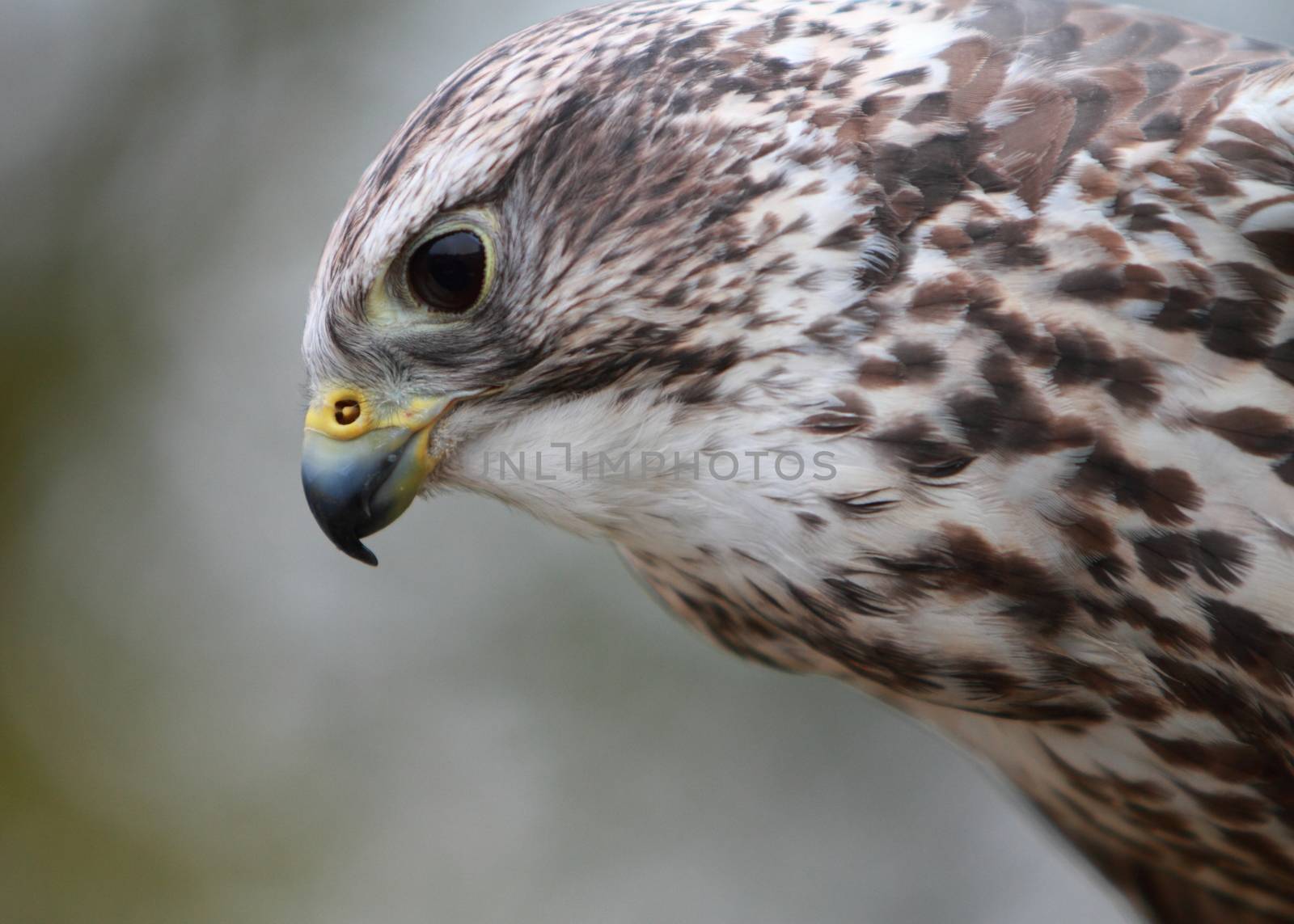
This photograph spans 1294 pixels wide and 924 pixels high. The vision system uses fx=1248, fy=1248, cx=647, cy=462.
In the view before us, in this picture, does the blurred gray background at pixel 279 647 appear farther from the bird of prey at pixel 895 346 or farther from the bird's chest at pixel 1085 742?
the bird of prey at pixel 895 346

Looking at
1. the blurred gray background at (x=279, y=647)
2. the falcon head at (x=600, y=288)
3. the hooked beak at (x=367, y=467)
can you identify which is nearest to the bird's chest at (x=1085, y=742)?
the falcon head at (x=600, y=288)

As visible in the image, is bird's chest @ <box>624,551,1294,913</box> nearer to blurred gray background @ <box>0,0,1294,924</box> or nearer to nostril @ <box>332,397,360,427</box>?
nostril @ <box>332,397,360,427</box>

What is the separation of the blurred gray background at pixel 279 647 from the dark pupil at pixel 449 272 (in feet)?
11.4

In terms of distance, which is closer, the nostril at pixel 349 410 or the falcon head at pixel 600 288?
the falcon head at pixel 600 288

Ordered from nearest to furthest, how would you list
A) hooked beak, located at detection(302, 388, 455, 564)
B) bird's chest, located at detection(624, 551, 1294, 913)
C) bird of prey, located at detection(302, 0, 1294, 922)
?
bird of prey, located at detection(302, 0, 1294, 922)
bird's chest, located at detection(624, 551, 1294, 913)
hooked beak, located at detection(302, 388, 455, 564)

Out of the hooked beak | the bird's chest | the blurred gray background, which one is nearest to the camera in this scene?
the bird's chest

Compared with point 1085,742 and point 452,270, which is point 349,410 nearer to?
point 452,270

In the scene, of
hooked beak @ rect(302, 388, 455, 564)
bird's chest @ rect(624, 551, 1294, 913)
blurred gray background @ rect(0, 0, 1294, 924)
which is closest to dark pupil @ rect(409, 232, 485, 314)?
hooked beak @ rect(302, 388, 455, 564)

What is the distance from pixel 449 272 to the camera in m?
1.41

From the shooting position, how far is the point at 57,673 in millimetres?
5617

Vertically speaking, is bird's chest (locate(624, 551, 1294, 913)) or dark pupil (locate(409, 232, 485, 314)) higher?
dark pupil (locate(409, 232, 485, 314))

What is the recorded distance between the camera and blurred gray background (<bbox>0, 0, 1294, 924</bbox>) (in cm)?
495

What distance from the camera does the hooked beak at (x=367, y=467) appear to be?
4.75 ft

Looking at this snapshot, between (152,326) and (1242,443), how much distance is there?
4.80 metres
